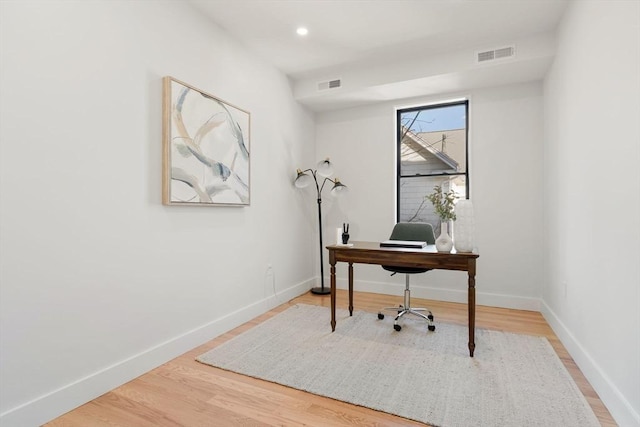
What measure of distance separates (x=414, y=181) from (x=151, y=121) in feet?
10.2

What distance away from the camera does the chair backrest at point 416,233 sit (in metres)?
3.37

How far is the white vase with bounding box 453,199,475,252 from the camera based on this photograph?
2.48m

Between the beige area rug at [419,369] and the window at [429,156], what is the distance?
165 cm

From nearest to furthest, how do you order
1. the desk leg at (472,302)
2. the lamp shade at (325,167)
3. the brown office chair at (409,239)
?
the desk leg at (472,302)
the brown office chair at (409,239)
the lamp shade at (325,167)

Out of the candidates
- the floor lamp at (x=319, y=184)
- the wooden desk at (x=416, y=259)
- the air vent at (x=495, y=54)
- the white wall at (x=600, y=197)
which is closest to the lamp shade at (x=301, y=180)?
the floor lamp at (x=319, y=184)

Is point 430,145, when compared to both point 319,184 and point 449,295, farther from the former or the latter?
point 449,295

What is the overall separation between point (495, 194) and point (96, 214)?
3817 millimetres

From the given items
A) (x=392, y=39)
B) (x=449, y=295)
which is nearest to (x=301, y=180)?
(x=392, y=39)

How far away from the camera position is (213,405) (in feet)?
6.09

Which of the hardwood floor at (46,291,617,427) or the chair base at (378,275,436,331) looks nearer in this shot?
the hardwood floor at (46,291,617,427)

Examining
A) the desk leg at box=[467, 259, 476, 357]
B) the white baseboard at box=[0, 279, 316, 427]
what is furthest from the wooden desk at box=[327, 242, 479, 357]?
the white baseboard at box=[0, 279, 316, 427]

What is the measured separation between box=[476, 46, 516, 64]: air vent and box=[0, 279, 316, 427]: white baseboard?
3417mm

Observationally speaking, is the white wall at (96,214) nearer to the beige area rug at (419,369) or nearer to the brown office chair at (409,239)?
the beige area rug at (419,369)

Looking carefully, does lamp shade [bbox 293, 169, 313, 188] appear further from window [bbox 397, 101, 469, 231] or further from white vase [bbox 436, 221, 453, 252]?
white vase [bbox 436, 221, 453, 252]
